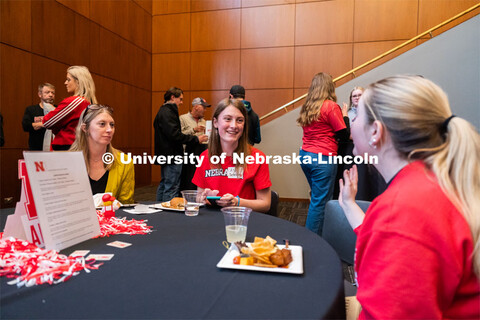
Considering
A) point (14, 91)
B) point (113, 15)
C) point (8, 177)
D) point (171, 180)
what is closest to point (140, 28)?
point (113, 15)

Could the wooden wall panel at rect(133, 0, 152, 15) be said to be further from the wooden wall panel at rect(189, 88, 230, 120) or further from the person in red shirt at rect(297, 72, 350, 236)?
the person in red shirt at rect(297, 72, 350, 236)

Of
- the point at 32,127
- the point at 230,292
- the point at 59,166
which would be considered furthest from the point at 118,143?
the point at 230,292

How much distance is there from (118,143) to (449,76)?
5936mm

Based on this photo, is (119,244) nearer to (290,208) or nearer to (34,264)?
(34,264)

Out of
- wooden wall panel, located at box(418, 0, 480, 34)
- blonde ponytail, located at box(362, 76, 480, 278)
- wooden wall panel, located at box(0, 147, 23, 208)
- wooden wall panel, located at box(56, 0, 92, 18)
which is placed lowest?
wooden wall panel, located at box(0, 147, 23, 208)

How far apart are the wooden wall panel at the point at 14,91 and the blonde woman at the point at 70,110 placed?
5.75ft

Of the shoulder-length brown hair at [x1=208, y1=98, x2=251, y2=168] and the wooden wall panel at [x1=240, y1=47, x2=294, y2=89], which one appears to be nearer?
the shoulder-length brown hair at [x1=208, y1=98, x2=251, y2=168]

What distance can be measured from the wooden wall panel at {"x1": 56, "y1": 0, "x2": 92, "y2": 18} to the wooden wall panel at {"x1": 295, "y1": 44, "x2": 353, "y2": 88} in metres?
4.08

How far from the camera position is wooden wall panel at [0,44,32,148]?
13.6ft

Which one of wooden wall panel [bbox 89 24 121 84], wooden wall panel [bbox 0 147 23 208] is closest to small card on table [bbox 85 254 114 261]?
wooden wall panel [bbox 0 147 23 208]

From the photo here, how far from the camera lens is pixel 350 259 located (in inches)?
60.5

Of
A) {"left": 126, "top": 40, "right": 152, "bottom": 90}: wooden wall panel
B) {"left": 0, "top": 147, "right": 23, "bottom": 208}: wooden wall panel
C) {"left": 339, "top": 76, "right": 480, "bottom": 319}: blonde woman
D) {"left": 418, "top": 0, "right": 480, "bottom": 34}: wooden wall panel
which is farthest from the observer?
{"left": 126, "top": 40, "right": 152, "bottom": 90}: wooden wall panel

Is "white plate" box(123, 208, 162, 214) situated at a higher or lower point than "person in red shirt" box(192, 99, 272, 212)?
lower

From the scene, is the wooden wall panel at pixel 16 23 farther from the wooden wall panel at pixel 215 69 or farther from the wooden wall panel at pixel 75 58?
the wooden wall panel at pixel 215 69
